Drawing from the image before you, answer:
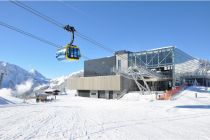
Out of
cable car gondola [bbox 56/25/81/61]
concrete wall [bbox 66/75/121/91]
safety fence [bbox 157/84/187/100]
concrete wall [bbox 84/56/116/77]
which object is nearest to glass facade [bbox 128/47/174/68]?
concrete wall [bbox 84/56/116/77]

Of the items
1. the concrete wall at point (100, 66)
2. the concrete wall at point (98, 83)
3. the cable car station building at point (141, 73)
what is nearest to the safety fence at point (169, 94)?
the cable car station building at point (141, 73)

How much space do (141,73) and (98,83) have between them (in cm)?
1659

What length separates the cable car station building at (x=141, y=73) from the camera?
144 feet

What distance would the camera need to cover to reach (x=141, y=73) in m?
40.2

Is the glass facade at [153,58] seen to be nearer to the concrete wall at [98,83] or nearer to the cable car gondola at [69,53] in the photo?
the concrete wall at [98,83]

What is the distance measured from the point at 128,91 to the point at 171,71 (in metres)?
10.9

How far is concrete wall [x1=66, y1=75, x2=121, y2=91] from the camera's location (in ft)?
160

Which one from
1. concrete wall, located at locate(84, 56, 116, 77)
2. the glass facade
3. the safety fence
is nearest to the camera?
the safety fence

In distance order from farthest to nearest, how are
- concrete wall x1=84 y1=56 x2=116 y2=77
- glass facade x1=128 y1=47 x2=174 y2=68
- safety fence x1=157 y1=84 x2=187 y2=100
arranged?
concrete wall x1=84 y1=56 x2=116 y2=77
glass facade x1=128 y1=47 x2=174 y2=68
safety fence x1=157 y1=84 x2=187 y2=100

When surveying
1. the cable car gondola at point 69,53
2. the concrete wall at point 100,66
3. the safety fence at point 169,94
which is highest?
the concrete wall at point 100,66

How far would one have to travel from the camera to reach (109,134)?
9914 mm

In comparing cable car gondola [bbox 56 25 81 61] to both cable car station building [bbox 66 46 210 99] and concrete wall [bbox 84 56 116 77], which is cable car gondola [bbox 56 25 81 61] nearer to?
cable car station building [bbox 66 46 210 99]

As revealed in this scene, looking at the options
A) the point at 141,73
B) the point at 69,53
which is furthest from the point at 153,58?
the point at 69,53

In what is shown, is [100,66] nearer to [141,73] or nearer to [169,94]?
[141,73]
